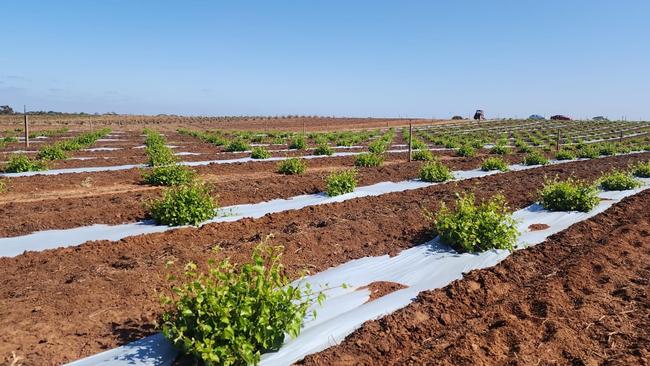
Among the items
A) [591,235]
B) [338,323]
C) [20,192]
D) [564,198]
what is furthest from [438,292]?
[20,192]

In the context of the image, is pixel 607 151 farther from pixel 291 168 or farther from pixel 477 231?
pixel 477 231

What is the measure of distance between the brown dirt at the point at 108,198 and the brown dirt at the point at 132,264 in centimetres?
159

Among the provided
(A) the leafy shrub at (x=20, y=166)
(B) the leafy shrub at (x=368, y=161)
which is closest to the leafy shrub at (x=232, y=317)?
(A) the leafy shrub at (x=20, y=166)

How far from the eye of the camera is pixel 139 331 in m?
4.07

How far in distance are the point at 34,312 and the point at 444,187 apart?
908 centimetres

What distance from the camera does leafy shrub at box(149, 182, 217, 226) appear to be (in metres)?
7.68

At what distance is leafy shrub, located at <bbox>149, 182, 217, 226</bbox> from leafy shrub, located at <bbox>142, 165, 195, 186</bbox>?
3.49 metres

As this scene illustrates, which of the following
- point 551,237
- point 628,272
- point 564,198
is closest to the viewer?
point 628,272

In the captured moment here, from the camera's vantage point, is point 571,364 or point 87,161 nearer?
point 571,364

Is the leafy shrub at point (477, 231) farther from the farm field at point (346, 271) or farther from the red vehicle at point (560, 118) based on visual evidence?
the red vehicle at point (560, 118)

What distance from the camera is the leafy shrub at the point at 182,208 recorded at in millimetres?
7680

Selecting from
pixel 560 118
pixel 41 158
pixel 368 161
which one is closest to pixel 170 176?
pixel 368 161

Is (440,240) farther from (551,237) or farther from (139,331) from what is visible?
(139,331)

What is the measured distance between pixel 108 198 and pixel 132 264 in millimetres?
5156
